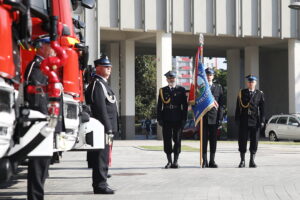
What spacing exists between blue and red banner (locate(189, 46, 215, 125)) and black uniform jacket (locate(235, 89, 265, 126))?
73 cm

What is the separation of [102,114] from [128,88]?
28964mm

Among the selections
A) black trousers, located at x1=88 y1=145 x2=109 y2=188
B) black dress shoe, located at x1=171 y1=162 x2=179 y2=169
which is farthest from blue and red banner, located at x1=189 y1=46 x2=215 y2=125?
black trousers, located at x1=88 y1=145 x2=109 y2=188

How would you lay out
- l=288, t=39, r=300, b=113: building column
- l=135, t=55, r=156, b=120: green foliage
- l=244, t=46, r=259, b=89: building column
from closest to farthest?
l=288, t=39, r=300, b=113: building column
l=244, t=46, r=259, b=89: building column
l=135, t=55, r=156, b=120: green foliage

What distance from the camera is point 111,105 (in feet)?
32.7

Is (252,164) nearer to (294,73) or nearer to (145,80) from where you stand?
(294,73)

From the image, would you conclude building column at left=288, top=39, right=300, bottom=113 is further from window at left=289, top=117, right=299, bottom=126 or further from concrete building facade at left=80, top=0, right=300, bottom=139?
window at left=289, top=117, right=299, bottom=126

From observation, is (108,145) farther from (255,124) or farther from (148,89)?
(148,89)

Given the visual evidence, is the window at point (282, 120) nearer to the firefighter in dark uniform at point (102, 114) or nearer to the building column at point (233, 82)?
the building column at point (233, 82)

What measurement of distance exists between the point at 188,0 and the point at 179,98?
22.3 m

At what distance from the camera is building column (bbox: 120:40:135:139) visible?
38531mm

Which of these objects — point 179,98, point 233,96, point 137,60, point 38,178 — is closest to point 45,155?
point 38,178

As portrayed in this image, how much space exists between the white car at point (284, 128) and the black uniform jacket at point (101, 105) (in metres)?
27.9

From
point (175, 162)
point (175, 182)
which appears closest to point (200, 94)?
point (175, 162)

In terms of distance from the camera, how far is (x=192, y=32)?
119 feet
